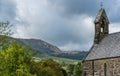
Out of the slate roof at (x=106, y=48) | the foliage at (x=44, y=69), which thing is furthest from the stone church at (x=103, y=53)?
the foliage at (x=44, y=69)

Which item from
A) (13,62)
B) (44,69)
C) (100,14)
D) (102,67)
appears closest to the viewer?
(13,62)

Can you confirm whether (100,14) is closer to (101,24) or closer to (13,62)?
(101,24)

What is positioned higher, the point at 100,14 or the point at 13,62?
the point at 100,14

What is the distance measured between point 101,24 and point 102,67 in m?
14.7

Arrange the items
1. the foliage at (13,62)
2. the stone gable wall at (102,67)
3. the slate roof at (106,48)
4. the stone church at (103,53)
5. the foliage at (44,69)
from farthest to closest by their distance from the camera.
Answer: the foliage at (44,69), the slate roof at (106,48), the stone church at (103,53), the stone gable wall at (102,67), the foliage at (13,62)

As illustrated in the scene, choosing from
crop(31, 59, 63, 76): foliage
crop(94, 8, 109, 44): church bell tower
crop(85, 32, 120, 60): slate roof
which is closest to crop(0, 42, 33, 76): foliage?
crop(31, 59, 63, 76): foliage

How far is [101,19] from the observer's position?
8669cm

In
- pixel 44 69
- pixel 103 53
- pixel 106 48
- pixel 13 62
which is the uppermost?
pixel 106 48

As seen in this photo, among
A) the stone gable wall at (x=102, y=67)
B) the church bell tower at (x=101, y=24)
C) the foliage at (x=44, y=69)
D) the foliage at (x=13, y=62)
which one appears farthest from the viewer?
the church bell tower at (x=101, y=24)

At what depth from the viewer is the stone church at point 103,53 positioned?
72.6 metres

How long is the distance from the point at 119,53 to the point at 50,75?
2722cm

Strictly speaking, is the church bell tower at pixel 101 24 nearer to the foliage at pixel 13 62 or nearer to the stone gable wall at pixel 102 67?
the stone gable wall at pixel 102 67

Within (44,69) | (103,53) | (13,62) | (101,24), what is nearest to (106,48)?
(103,53)

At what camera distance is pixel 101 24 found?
8675cm
